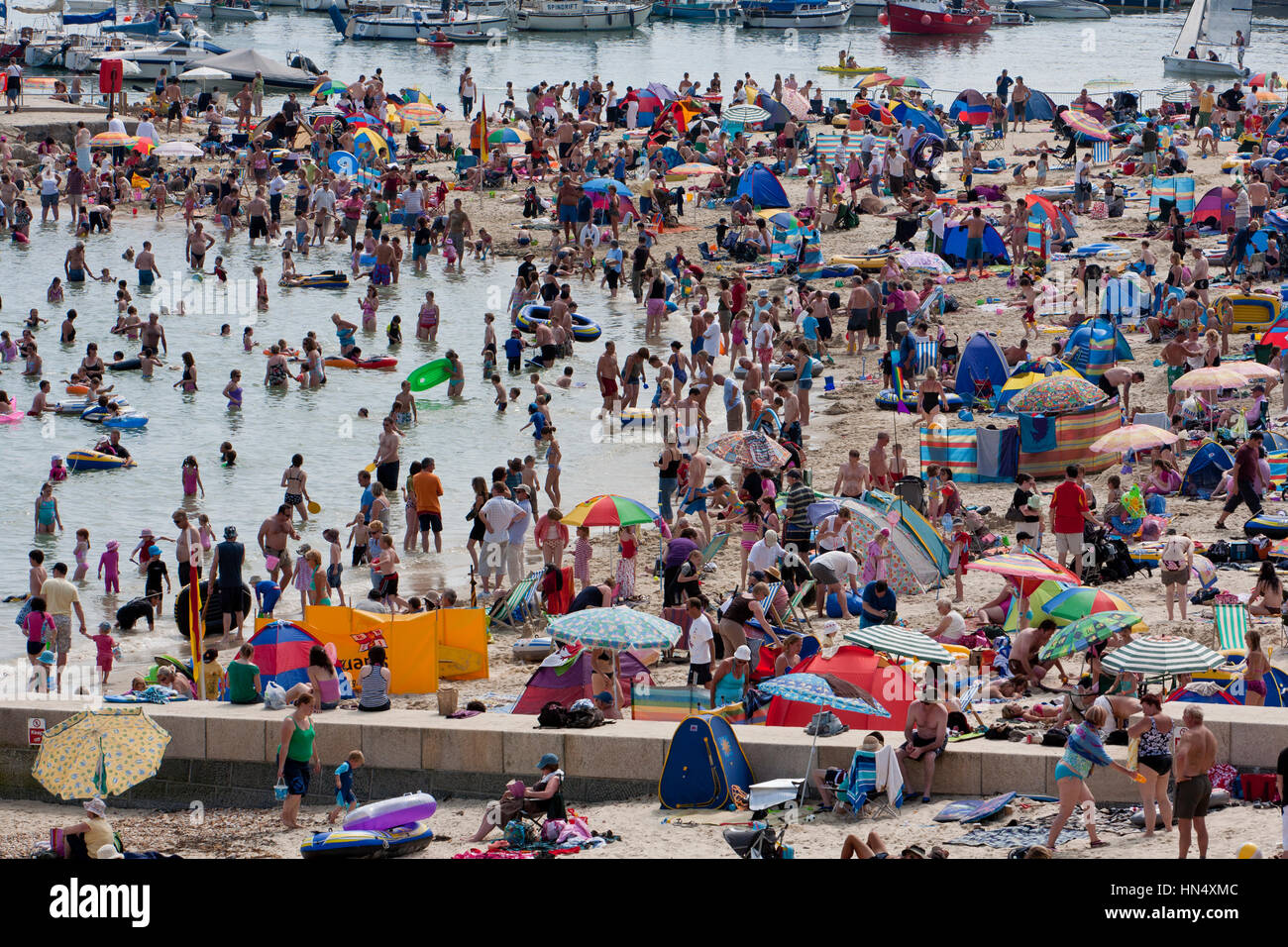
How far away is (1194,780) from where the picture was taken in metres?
9.33

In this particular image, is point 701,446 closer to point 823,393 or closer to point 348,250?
point 823,393

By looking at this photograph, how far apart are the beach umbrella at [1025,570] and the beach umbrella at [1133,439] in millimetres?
3656

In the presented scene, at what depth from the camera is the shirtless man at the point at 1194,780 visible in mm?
9297

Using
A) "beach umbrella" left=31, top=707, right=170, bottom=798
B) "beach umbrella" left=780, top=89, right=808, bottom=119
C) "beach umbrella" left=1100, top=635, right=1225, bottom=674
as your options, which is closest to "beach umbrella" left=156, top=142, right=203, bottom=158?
"beach umbrella" left=780, top=89, right=808, bottom=119

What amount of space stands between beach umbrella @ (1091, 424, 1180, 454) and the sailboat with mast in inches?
1598

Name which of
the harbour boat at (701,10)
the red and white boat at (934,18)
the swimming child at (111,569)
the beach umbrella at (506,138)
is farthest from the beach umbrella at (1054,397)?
the harbour boat at (701,10)

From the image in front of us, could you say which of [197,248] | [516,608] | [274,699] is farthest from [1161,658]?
[197,248]

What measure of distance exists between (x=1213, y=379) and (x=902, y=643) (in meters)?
8.39

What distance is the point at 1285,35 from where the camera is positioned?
2931 inches

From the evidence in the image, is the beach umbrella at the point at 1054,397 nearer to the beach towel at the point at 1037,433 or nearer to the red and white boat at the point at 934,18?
the beach towel at the point at 1037,433

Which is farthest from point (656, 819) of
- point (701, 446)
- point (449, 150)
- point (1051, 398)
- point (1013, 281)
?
point (449, 150)

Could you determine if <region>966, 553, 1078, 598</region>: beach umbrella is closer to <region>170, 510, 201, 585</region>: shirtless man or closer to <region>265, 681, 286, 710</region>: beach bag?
<region>265, 681, 286, 710</region>: beach bag

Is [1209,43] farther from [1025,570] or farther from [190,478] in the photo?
[1025,570]

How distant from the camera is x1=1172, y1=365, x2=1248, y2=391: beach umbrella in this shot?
63.0 ft
